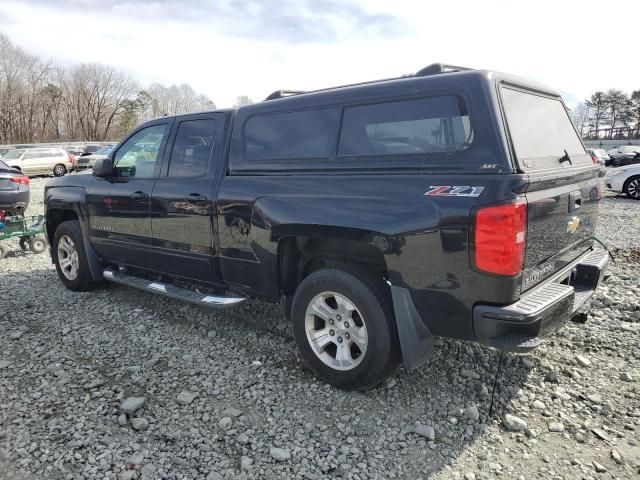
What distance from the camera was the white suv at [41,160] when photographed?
2444 centimetres

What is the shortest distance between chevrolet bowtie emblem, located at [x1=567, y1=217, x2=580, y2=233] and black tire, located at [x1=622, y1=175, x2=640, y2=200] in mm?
13163

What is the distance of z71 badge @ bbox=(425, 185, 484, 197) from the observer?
8.58ft

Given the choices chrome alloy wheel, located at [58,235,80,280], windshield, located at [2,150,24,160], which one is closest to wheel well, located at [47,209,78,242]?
chrome alloy wheel, located at [58,235,80,280]

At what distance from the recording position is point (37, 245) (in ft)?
26.3

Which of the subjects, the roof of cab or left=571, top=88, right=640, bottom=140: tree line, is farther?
left=571, top=88, right=640, bottom=140: tree line

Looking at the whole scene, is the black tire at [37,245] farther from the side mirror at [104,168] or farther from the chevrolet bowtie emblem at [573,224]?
the chevrolet bowtie emblem at [573,224]

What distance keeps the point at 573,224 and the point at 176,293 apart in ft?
10.5

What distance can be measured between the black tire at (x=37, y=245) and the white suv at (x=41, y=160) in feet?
61.9

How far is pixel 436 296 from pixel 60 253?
15.9 ft

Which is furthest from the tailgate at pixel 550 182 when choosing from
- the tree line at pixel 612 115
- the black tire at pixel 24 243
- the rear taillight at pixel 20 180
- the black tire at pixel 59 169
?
the tree line at pixel 612 115

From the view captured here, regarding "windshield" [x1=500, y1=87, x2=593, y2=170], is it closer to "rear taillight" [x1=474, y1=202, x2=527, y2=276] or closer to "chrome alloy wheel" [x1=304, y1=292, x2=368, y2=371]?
"rear taillight" [x1=474, y1=202, x2=527, y2=276]

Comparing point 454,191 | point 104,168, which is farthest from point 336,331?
point 104,168

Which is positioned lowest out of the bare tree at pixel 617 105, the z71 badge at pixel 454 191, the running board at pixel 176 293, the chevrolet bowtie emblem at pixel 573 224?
the running board at pixel 176 293

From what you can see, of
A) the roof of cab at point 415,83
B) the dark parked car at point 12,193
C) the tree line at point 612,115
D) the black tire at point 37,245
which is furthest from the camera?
the tree line at point 612,115
